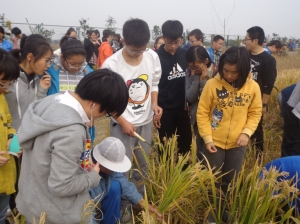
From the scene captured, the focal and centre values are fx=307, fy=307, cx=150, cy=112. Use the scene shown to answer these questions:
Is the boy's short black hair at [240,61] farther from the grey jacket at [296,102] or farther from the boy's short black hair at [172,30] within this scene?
the grey jacket at [296,102]

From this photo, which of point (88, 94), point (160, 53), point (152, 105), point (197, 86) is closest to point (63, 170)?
point (88, 94)

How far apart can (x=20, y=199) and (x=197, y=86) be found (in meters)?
1.78

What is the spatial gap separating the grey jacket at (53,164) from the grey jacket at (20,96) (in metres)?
0.75

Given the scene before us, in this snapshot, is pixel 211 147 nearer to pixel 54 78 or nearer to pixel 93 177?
pixel 93 177

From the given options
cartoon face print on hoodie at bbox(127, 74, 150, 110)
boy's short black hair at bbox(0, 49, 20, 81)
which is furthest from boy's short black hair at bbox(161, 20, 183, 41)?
boy's short black hair at bbox(0, 49, 20, 81)

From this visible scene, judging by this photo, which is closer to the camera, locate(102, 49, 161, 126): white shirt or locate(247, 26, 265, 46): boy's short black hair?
locate(102, 49, 161, 126): white shirt

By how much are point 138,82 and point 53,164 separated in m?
1.23

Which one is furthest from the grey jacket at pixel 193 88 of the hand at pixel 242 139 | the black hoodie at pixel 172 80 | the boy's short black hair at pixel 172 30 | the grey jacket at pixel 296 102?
the grey jacket at pixel 296 102

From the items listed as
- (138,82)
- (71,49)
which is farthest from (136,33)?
(71,49)

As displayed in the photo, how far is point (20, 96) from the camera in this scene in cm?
221

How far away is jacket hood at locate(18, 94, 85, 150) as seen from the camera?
4.35 feet

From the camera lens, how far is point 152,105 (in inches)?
104

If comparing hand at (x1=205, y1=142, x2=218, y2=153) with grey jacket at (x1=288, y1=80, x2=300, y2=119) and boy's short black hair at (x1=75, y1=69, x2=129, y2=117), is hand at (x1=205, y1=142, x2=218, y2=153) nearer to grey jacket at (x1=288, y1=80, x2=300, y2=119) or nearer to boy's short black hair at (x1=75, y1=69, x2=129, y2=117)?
grey jacket at (x1=288, y1=80, x2=300, y2=119)

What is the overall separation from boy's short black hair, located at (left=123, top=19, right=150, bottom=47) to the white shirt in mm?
161
